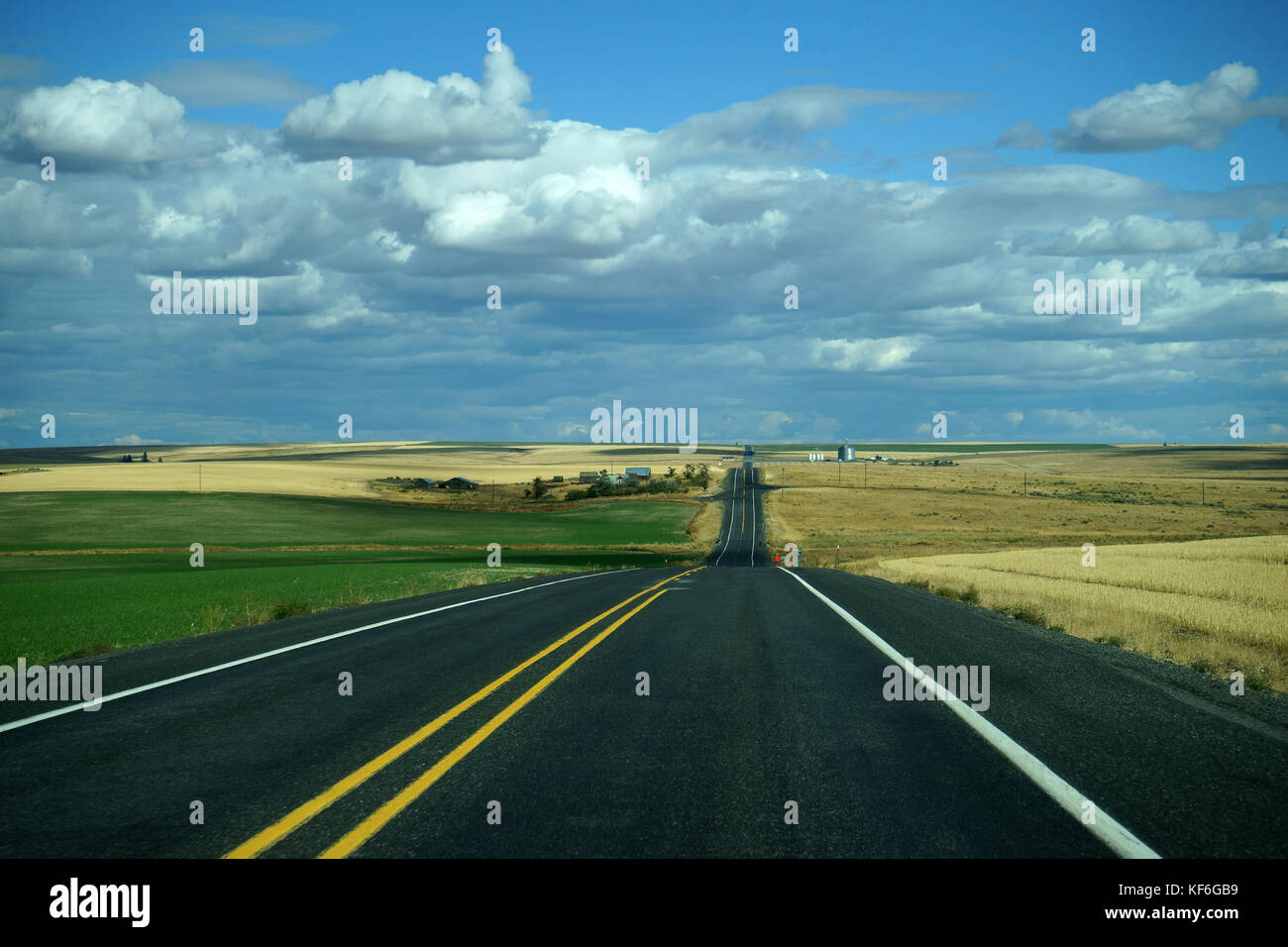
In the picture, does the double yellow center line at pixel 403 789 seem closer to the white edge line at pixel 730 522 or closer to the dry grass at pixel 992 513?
the dry grass at pixel 992 513

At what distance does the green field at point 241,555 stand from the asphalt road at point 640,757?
6622 millimetres

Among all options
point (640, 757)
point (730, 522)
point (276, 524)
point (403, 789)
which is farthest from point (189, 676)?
point (730, 522)

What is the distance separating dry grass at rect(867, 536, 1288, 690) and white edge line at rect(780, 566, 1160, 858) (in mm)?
4418

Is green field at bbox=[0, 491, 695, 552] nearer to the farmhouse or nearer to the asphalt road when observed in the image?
the farmhouse

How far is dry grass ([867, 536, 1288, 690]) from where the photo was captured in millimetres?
14539

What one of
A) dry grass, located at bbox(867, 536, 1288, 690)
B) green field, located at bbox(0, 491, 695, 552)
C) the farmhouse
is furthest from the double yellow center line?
the farmhouse

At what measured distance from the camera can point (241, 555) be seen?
2092 inches

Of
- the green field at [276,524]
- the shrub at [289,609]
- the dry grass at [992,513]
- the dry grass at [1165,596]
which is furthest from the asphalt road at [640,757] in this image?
the green field at [276,524]

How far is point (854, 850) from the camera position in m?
5.35

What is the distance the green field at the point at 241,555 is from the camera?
64.4 feet

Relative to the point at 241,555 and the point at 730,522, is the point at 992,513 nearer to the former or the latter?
the point at 730,522
